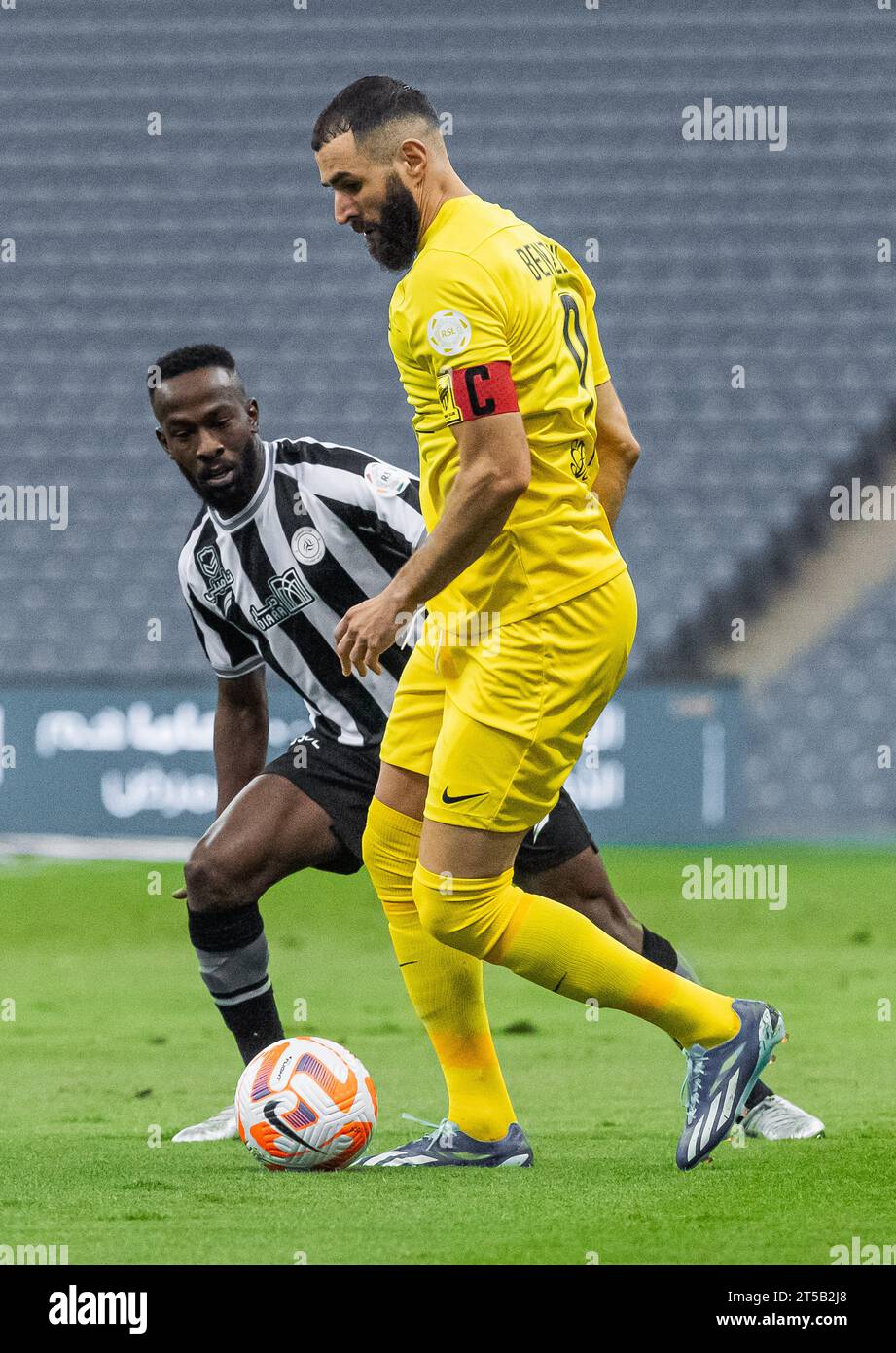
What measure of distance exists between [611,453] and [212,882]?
126cm

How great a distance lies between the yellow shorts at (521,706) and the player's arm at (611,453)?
11.8 inches

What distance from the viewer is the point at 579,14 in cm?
1305

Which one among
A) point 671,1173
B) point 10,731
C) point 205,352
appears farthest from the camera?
point 10,731

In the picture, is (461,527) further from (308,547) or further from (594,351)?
(308,547)

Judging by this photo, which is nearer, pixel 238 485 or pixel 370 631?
pixel 370 631

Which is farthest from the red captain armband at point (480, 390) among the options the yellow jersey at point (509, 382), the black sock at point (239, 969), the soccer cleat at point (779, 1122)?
the soccer cleat at point (779, 1122)

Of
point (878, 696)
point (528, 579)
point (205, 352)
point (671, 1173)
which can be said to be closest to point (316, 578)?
point (205, 352)

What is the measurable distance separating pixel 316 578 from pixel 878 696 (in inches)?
326

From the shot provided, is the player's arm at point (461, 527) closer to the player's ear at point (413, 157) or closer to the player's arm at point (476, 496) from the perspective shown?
the player's arm at point (476, 496)

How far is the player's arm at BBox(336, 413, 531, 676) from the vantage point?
3002 millimetres

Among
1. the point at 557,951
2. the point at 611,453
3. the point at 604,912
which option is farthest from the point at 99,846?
the point at 557,951

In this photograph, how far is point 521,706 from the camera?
320 centimetres

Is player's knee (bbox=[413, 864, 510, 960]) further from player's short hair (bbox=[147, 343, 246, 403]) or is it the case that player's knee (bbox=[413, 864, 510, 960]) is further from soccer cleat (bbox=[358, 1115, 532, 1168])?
player's short hair (bbox=[147, 343, 246, 403])
